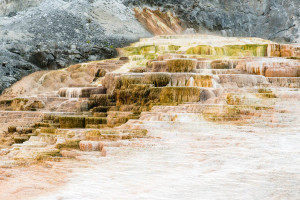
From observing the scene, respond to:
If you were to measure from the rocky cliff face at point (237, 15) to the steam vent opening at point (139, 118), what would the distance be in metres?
5.15

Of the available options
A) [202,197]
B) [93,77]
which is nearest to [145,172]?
[202,197]

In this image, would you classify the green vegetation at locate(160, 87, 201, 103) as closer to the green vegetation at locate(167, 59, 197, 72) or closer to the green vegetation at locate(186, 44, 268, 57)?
the green vegetation at locate(167, 59, 197, 72)

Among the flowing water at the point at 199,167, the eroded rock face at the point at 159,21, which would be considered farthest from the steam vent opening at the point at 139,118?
the eroded rock face at the point at 159,21

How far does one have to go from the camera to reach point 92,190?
4.28 m

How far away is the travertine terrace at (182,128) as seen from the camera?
458 centimetres

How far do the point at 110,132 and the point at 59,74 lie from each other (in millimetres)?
10348

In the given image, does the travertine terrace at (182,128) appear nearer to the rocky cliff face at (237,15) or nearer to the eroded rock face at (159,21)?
the eroded rock face at (159,21)

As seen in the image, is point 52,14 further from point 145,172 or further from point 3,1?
point 145,172

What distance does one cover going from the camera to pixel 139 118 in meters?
8.17

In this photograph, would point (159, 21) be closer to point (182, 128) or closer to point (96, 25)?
point (96, 25)

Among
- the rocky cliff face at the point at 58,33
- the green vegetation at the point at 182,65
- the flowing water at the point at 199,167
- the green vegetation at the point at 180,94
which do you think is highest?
the rocky cliff face at the point at 58,33

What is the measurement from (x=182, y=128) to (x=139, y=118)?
1.32 m

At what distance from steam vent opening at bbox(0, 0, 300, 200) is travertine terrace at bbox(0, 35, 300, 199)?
0.07ft

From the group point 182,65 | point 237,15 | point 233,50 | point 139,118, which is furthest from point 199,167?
point 237,15
